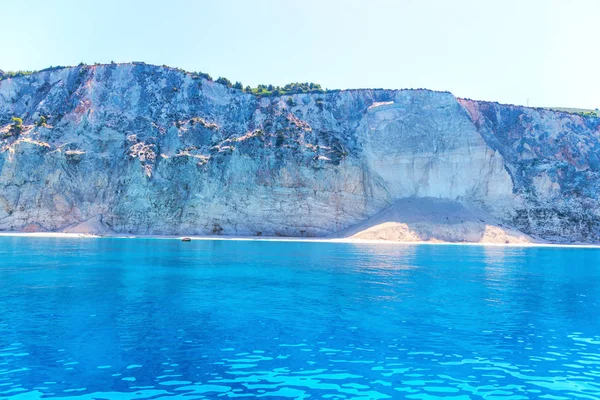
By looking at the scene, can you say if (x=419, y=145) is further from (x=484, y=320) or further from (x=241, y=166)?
(x=484, y=320)

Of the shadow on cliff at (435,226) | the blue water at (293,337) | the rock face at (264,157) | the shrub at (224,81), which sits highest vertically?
the shrub at (224,81)

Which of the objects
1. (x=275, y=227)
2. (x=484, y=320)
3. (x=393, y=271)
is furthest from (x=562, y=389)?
(x=275, y=227)

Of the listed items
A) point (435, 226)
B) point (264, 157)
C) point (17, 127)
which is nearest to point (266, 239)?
point (264, 157)

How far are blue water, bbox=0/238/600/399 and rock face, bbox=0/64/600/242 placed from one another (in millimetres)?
48444

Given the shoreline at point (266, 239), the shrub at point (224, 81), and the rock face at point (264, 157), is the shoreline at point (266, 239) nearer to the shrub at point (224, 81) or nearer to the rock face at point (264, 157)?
the rock face at point (264, 157)

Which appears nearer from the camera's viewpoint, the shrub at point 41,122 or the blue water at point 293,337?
the blue water at point 293,337

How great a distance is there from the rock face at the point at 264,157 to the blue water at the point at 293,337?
4844cm

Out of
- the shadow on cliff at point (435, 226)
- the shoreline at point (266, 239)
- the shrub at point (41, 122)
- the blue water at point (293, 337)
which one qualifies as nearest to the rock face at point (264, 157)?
the shrub at point (41, 122)

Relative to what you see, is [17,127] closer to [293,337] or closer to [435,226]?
[435,226]

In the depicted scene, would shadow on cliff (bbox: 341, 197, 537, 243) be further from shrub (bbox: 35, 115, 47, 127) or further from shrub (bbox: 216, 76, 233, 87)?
shrub (bbox: 35, 115, 47, 127)

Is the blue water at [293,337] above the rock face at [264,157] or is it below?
below

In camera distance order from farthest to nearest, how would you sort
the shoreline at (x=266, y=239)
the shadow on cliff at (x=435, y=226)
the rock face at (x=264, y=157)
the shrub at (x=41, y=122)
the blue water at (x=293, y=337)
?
the shrub at (x=41, y=122), the rock face at (x=264, y=157), the shadow on cliff at (x=435, y=226), the shoreline at (x=266, y=239), the blue water at (x=293, y=337)

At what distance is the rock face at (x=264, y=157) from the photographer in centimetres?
7519

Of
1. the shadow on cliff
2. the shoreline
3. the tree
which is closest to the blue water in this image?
the shoreline
